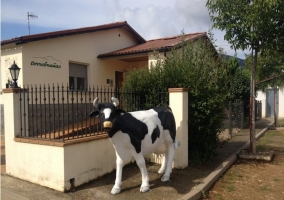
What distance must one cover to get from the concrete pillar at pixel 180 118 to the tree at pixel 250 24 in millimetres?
2643

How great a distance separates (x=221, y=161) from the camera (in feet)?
24.8

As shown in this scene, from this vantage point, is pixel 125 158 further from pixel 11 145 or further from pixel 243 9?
pixel 243 9

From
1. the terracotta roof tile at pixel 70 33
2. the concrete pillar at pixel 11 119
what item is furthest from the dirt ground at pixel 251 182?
the terracotta roof tile at pixel 70 33

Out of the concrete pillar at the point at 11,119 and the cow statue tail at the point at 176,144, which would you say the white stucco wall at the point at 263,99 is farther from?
the concrete pillar at the point at 11,119

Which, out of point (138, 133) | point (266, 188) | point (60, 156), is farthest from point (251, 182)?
point (60, 156)

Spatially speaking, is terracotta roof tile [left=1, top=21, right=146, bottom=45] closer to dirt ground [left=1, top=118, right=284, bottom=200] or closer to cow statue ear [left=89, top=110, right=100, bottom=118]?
dirt ground [left=1, top=118, right=284, bottom=200]

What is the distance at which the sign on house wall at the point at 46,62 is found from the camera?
10.3 metres

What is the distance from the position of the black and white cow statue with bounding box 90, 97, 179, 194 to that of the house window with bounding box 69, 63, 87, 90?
6.85 m

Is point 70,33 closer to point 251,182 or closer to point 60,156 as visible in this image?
point 60,156

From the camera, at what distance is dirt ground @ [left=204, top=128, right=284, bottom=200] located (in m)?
5.37

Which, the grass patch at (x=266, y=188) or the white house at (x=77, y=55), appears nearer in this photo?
the grass patch at (x=266, y=188)

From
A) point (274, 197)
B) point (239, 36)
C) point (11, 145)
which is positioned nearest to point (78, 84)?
point (11, 145)

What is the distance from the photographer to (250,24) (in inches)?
291

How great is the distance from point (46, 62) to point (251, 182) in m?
8.42
